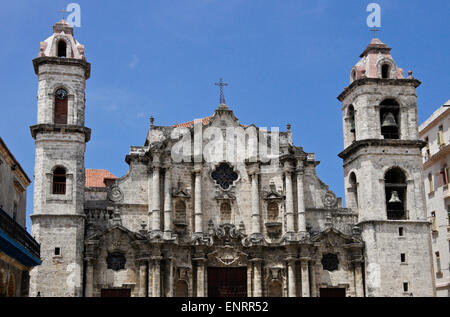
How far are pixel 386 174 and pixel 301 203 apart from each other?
16.8 ft

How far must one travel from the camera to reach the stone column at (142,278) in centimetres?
3588

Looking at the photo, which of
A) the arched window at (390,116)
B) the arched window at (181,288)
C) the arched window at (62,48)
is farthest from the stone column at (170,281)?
the arched window at (390,116)

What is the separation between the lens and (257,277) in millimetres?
37375

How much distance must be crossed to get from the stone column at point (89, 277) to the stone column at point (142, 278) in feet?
7.51

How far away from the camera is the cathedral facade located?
119ft

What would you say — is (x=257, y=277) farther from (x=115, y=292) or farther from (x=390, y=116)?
(x=390, y=116)

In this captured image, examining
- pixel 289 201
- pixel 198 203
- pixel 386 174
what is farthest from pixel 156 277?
pixel 386 174

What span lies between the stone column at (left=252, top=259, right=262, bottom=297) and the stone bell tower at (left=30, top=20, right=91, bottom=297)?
8.55m

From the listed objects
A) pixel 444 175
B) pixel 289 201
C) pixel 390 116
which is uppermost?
pixel 390 116

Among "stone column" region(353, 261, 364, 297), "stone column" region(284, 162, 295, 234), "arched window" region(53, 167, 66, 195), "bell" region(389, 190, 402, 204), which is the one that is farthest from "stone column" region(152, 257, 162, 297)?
"bell" region(389, 190, 402, 204)

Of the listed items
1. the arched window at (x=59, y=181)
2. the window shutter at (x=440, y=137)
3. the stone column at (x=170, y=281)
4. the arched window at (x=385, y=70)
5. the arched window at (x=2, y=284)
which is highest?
the arched window at (x=385, y=70)

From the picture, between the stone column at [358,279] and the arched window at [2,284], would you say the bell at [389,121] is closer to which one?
the stone column at [358,279]

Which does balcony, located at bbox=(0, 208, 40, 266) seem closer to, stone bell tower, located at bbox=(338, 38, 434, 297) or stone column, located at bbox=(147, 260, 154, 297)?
stone column, located at bbox=(147, 260, 154, 297)
